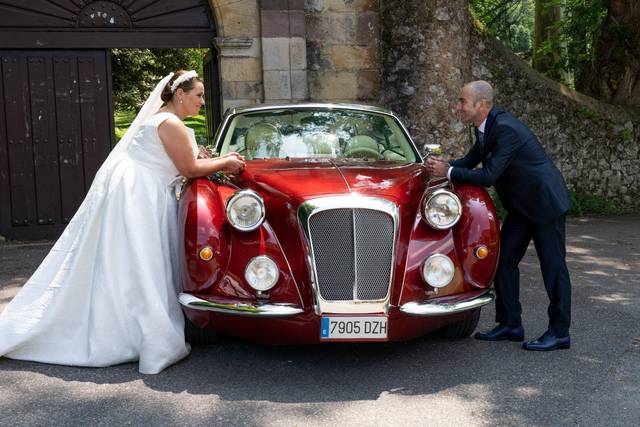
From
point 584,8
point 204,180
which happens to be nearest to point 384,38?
point 584,8

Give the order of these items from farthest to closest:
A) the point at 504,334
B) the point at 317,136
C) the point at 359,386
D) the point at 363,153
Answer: the point at 317,136, the point at 363,153, the point at 504,334, the point at 359,386

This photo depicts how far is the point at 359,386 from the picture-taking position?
4473mm

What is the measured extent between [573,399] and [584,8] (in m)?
11.9

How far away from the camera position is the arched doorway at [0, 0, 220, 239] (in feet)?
33.3

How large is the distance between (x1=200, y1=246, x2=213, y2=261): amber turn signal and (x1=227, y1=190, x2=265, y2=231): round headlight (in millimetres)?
211

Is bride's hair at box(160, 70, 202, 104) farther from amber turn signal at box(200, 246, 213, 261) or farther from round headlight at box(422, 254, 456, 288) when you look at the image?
→ round headlight at box(422, 254, 456, 288)

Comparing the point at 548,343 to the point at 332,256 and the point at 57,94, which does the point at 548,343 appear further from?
the point at 57,94

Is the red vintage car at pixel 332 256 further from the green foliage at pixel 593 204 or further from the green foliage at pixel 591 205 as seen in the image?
the green foliage at pixel 593 204

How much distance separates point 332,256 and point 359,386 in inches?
29.8

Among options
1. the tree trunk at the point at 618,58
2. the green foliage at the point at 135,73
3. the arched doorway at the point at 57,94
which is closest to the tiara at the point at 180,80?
the arched doorway at the point at 57,94

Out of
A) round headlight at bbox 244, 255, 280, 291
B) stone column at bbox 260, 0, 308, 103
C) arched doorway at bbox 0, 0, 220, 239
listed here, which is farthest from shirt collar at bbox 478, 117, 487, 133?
arched doorway at bbox 0, 0, 220, 239

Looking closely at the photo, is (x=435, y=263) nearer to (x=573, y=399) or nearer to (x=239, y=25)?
(x=573, y=399)

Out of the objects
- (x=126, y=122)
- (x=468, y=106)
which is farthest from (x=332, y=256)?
(x=126, y=122)

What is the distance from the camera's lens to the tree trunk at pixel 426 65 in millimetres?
10844
